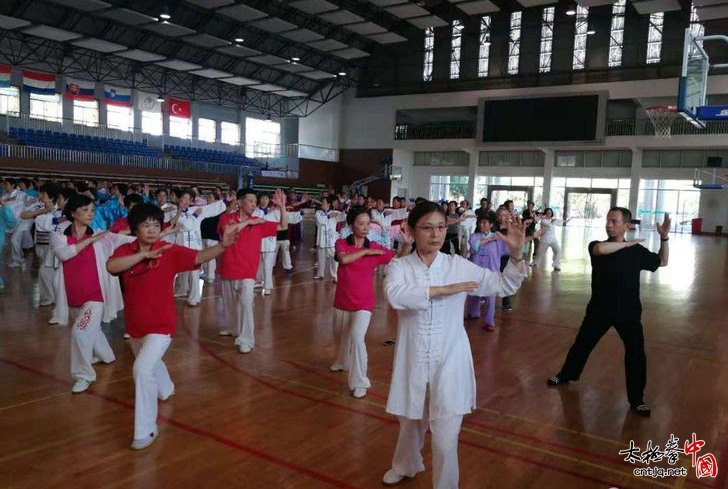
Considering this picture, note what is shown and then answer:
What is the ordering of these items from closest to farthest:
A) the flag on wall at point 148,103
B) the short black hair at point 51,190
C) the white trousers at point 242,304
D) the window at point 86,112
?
1. the white trousers at point 242,304
2. the short black hair at point 51,190
3. the window at point 86,112
4. the flag on wall at point 148,103

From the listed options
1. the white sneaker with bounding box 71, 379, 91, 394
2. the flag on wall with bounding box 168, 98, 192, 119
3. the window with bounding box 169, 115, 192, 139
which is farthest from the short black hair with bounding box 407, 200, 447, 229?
the window with bounding box 169, 115, 192, 139

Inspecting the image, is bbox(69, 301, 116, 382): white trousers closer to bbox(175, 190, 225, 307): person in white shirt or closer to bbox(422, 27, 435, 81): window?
bbox(175, 190, 225, 307): person in white shirt

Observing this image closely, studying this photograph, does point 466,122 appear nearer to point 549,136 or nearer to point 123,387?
point 549,136

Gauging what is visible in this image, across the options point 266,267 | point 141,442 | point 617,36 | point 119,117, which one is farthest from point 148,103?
point 141,442

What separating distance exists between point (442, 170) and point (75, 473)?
101 feet

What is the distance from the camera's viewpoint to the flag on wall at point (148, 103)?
27516mm

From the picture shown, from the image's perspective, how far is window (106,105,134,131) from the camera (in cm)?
2656

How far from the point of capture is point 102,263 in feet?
16.0

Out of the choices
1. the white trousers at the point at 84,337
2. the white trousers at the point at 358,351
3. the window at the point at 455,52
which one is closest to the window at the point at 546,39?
the window at the point at 455,52

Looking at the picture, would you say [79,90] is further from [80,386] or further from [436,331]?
[436,331]

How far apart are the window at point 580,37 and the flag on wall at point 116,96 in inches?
833

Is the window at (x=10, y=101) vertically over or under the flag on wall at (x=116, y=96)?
under

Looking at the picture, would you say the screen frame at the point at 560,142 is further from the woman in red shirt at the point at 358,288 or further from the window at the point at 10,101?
the woman in red shirt at the point at 358,288

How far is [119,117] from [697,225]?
2830 centimetres
